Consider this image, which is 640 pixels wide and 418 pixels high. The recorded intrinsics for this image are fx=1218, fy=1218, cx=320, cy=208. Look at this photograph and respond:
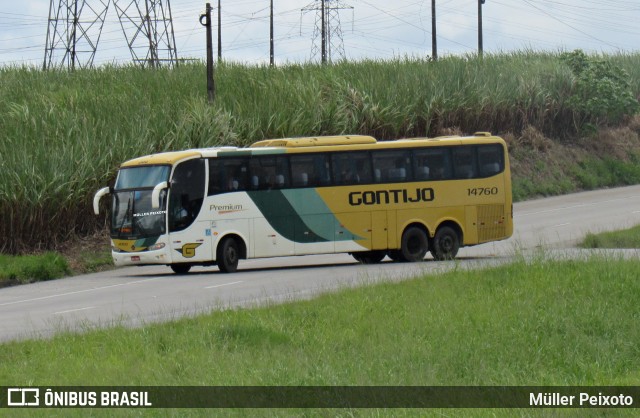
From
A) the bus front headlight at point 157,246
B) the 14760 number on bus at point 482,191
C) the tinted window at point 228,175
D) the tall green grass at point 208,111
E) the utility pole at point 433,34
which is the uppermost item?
the utility pole at point 433,34

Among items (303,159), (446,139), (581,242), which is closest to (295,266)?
(303,159)

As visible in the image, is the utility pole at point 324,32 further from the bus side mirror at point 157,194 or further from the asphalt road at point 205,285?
the bus side mirror at point 157,194

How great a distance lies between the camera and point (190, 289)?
23906 millimetres

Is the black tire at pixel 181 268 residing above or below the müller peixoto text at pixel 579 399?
below

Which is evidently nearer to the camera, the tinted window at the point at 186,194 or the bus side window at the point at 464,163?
the tinted window at the point at 186,194

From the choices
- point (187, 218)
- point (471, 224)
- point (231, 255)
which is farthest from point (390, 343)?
point (471, 224)

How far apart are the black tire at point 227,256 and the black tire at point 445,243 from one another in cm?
496

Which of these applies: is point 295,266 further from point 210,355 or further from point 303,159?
point 210,355

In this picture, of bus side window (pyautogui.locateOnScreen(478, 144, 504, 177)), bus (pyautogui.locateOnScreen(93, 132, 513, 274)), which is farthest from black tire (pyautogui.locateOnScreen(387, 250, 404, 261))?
bus side window (pyautogui.locateOnScreen(478, 144, 504, 177))

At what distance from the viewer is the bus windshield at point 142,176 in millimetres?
28125

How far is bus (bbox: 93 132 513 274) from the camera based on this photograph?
28.1 meters

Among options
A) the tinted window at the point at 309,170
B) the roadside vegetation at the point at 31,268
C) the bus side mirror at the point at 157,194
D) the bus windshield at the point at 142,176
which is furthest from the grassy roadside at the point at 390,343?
the roadside vegetation at the point at 31,268

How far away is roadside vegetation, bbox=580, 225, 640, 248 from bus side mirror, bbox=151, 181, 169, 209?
10.2 metres

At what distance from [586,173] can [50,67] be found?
22.9m
